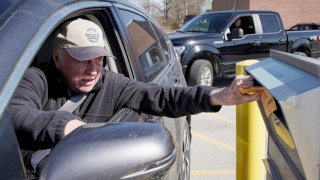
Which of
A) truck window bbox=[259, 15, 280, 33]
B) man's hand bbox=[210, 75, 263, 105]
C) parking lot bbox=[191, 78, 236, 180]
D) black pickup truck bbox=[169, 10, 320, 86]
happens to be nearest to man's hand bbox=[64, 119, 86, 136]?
man's hand bbox=[210, 75, 263, 105]

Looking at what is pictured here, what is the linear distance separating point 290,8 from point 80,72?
41.2 meters

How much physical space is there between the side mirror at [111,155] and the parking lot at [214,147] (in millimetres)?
3468

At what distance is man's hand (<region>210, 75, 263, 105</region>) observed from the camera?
2166 millimetres

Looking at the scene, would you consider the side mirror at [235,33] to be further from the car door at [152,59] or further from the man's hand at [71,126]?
the man's hand at [71,126]

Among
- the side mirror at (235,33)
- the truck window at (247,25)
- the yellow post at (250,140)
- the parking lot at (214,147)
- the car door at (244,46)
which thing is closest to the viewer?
the yellow post at (250,140)

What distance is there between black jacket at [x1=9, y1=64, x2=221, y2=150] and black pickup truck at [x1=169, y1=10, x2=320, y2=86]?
6.40 metres

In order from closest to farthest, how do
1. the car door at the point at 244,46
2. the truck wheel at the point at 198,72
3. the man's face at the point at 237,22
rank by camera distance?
the truck wheel at the point at 198,72
the car door at the point at 244,46
the man's face at the point at 237,22

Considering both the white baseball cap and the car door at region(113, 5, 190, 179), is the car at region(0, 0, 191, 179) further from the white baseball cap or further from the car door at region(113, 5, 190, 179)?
the car door at region(113, 5, 190, 179)

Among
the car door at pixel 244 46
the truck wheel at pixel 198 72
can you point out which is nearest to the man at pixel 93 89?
the truck wheel at pixel 198 72

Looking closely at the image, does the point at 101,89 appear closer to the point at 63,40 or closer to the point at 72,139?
the point at 63,40

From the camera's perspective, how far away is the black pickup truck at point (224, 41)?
9.51m

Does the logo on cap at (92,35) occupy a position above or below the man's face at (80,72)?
above

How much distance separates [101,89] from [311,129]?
1.14 m

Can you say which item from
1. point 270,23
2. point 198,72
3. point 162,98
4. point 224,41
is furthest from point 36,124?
point 270,23
